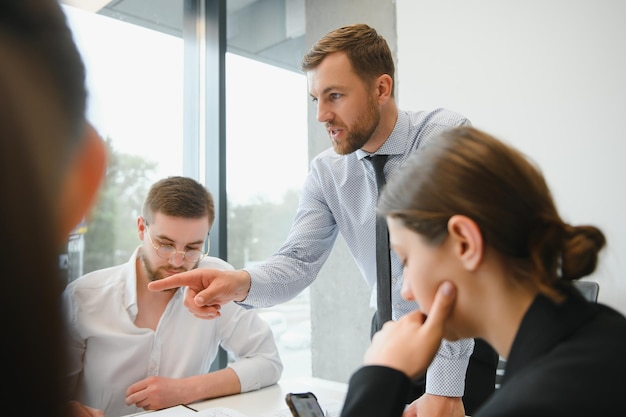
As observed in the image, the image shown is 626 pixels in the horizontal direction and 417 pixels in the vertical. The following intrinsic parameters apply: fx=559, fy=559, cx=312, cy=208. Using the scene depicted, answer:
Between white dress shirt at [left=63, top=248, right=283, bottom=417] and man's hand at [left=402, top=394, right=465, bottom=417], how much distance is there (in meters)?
0.74

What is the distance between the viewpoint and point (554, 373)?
74 centimetres

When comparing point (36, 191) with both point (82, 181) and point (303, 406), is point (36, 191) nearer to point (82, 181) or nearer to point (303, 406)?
point (82, 181)

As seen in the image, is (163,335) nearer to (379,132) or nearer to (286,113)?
(379,132)

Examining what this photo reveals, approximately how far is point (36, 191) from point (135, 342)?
5.68 feet

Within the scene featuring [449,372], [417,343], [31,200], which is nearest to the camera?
[31,200]

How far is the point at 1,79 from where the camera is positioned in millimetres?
352

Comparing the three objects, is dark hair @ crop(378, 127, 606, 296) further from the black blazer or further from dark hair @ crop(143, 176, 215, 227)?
dark hair @ crop(143, 176, 215, 227)

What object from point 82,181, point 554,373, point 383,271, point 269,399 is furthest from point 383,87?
point 82,181

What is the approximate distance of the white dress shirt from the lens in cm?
188

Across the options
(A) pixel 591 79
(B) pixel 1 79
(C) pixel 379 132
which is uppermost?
(A) pixel 591 79

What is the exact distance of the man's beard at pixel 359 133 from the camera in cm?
180

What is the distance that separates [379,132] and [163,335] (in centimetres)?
106

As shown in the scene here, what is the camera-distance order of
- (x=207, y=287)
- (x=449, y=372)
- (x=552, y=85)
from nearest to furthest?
(x=449, y=372) < (x=207, y=287) < (x=552, y=85)

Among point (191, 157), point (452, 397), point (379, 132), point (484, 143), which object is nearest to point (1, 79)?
point (484, 143)
